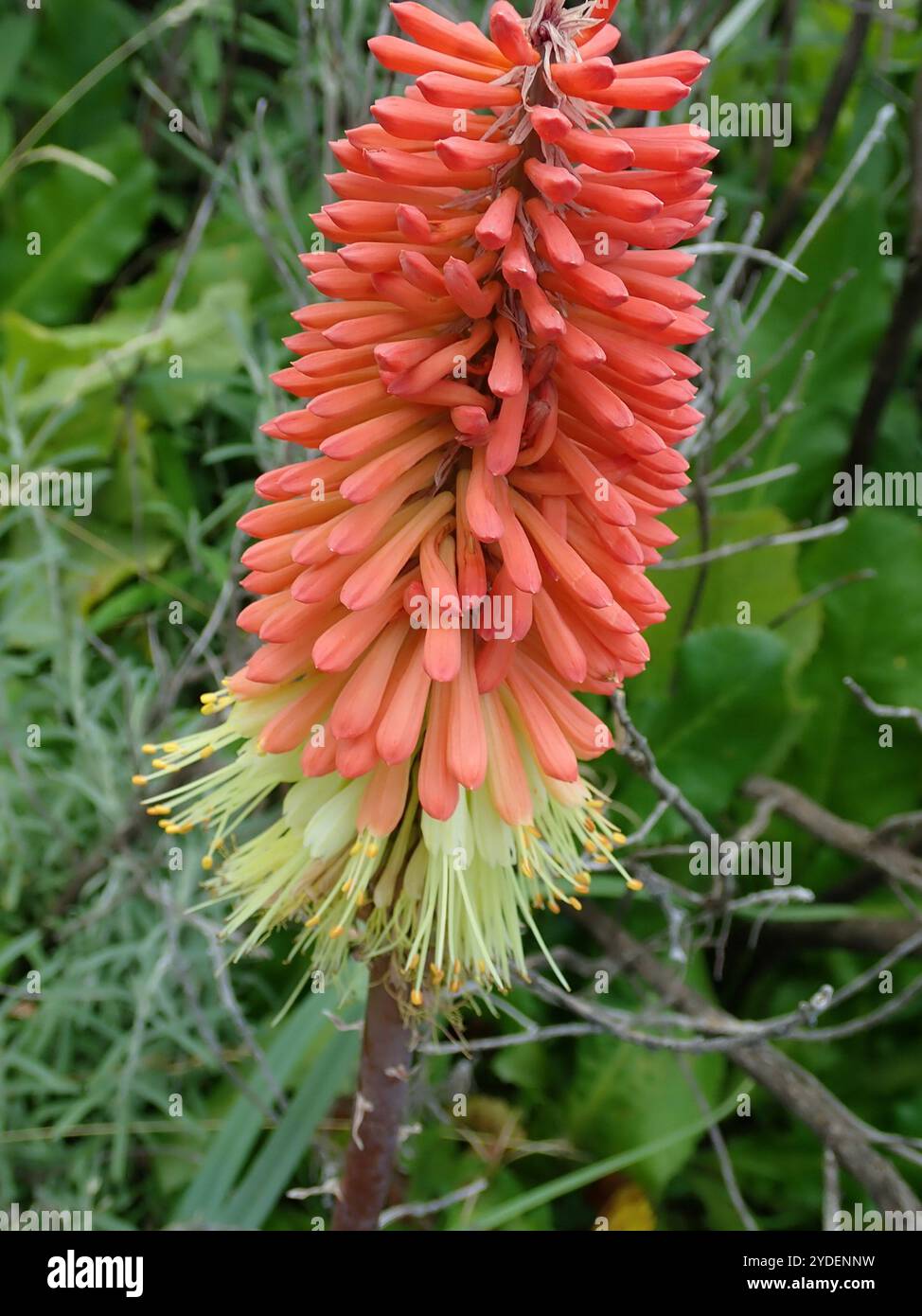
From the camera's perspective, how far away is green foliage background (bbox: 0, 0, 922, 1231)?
237 cm

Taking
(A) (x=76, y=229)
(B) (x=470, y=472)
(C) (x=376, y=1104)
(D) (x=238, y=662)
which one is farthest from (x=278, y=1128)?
(A) (x=76, y=229)

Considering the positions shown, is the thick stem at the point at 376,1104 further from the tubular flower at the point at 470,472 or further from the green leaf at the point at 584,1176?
the green leaf at the point at 584,1176

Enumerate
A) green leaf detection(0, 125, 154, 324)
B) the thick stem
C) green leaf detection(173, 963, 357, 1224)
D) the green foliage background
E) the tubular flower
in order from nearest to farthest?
the tubular flower, the thick stem, green leaf detection(173, 963, 357, 1224), the green foliage background, green leaf detection(0, 125, 154, 324)

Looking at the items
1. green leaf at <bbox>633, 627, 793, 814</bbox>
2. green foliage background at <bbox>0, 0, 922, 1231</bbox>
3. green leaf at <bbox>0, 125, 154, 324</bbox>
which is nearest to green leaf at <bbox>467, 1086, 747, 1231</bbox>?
green foliage background at <bbox>0, 0, 922, 1231</bbox>

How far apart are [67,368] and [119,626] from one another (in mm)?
742

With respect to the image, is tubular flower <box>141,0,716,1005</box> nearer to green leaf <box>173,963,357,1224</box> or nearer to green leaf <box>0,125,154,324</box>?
green leaf <box>173,963,357,1224</box>

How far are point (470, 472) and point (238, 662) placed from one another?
112 centimetres

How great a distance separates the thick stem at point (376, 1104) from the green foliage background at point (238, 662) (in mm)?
230

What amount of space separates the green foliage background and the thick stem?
0.75 ft

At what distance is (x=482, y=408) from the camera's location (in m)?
1.32

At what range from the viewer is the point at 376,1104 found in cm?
155

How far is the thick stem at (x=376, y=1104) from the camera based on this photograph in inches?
59.6

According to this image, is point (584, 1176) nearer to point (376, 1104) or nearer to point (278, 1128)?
point (278, 1128)

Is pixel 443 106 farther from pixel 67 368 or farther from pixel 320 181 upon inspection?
pixel 67 368
